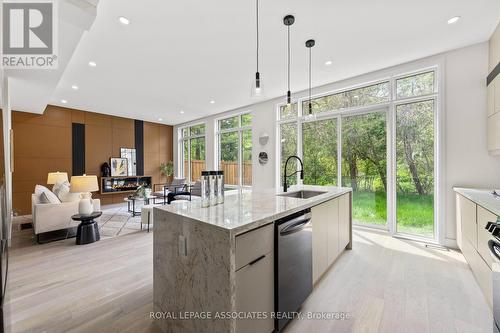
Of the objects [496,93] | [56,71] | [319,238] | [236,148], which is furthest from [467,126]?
[56,71]

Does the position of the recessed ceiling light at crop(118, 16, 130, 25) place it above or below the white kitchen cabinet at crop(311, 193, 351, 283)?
above

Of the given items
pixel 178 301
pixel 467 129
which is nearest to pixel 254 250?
pixel 178 301

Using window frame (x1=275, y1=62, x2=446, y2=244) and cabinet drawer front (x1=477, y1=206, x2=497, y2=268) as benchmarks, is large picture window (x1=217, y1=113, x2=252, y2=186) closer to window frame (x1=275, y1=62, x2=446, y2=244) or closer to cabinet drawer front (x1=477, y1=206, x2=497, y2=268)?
window frame (x1=275, y1=62, x2=446, y2=244)

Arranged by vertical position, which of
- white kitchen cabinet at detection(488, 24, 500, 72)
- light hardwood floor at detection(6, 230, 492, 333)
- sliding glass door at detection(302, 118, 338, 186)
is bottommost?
light hardwood floor at detection(6, 230, 492, 333)

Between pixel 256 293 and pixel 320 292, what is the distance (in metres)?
1.13

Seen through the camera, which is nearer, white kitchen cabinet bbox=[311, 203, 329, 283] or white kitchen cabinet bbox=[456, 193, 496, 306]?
white kitchen cabinet bbox=[456, 193, 496, 306]

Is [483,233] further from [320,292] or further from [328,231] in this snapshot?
[320,292]

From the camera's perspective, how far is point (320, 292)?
85.0 inches

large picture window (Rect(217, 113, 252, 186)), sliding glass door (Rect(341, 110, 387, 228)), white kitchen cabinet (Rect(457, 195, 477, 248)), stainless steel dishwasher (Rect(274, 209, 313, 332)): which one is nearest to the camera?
stainless steel dishwasher (Rect(274, 209, 313, 332))

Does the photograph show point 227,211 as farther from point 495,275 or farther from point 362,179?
point 362,179

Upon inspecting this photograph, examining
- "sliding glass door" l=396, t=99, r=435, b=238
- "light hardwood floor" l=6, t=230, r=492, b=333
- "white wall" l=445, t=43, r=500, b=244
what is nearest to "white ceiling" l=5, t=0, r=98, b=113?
"light hardwood floor" l=6, t=230, r=492, b=333

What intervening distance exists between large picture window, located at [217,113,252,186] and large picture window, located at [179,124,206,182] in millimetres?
910

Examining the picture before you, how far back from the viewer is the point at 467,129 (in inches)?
122

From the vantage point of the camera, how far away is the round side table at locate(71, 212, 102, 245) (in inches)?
135
